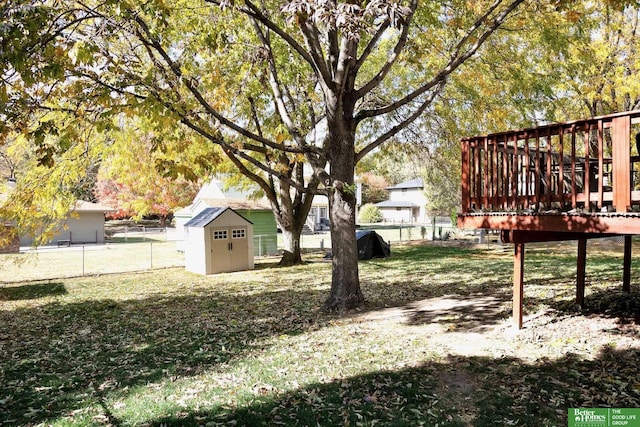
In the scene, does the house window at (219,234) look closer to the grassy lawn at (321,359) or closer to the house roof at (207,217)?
the house roof at (207,217)

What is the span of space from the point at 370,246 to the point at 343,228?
1016cm

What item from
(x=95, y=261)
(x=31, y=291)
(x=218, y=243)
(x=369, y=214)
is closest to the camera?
(x=31, y=291)

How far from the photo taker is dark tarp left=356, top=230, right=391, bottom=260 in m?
18.1

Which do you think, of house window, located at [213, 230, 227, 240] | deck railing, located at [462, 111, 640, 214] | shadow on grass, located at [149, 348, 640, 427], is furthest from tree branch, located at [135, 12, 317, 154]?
house window, located at [213, 230, 227, 240]

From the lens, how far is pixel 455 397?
450 cm

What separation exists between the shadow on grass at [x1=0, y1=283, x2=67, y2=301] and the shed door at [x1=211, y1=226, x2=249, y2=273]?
4.85 m

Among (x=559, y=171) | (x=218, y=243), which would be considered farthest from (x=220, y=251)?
(x=559, y=171)

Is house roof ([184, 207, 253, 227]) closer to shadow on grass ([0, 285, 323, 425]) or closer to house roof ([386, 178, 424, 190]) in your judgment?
shadow on grass ([0, 285, 323, 425])

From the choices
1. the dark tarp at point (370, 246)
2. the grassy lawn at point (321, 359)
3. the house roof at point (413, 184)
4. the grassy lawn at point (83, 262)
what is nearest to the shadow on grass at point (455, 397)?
the grassy lawn at point (321, 359)

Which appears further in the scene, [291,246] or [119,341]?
[291,246]

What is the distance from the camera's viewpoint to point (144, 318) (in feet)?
28.1

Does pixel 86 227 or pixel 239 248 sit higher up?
pixel 86 227

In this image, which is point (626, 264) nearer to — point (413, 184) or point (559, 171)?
point (559, 171)

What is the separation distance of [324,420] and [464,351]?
8.22ft
